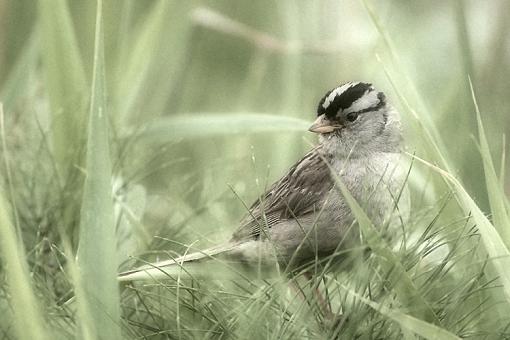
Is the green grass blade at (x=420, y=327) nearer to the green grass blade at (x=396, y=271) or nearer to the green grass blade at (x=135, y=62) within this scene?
the green grass blade at (x=396, y=271)

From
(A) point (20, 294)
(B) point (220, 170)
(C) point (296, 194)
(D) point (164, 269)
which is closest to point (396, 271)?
(D) point (164, 269)

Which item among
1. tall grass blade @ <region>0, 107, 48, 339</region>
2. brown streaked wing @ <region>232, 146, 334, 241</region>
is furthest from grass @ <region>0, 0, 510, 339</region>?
brown streaked wing @ <region>232, 146, 334, 241</region>

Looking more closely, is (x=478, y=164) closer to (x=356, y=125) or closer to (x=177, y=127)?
(x=356, y=125)

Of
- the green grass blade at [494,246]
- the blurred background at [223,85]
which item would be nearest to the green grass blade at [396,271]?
the green grass blade at [494,246]

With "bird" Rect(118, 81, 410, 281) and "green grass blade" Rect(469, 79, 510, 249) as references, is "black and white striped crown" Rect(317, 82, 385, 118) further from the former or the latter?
"green grass blade" Rect(469, 79, 510, 249)

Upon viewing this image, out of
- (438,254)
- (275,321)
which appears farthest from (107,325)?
(438,254)

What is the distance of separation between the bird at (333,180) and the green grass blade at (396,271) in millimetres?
451

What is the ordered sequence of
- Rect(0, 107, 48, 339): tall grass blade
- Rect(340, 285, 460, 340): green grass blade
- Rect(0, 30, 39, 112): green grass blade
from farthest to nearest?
Rect(0, 30, 39, 112): green grass blade
Rect(340, 285, 460, 340): green grass blade
Rect(0, 107, 48, 339): tall grass blade

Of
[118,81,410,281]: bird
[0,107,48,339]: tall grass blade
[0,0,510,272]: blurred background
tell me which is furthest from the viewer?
[0,0,510,272]: blurred background

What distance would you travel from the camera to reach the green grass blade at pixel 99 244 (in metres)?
1.73

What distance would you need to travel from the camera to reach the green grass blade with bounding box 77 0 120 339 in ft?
5.66

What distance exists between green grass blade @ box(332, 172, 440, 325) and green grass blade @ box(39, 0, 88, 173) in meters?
1.05

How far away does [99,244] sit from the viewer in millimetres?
1769

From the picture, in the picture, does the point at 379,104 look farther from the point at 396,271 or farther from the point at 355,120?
the point at 396,271
